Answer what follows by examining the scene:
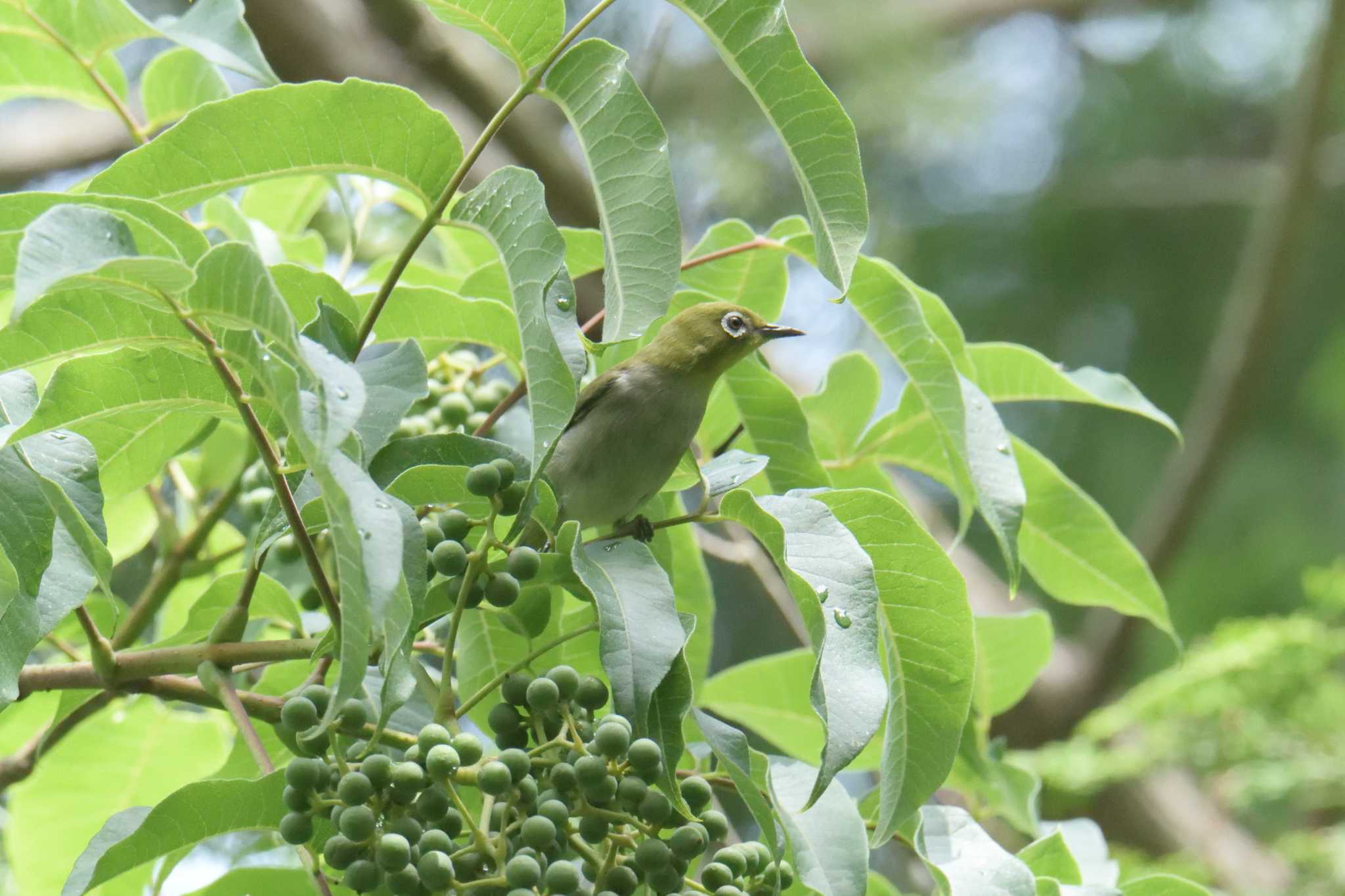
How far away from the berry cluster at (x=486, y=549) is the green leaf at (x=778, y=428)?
0.41 metres

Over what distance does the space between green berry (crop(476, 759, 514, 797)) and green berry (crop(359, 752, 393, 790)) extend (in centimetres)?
8

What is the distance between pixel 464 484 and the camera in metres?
1.18

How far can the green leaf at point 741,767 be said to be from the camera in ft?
3.72

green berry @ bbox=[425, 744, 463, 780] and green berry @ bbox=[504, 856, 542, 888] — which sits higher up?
green berry @ bbox=[425, 744, 463, 780]

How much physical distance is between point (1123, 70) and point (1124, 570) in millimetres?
7307

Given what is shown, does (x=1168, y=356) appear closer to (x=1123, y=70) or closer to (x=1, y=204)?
(x=1123, y=70)

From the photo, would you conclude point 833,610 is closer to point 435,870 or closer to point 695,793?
point 695,793

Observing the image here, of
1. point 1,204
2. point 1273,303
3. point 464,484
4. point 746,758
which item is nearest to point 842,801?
point 746,758

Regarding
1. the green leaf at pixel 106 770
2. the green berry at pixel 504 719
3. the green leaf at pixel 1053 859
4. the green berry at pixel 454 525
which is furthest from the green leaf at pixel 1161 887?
the green leaf at pixel 106 770

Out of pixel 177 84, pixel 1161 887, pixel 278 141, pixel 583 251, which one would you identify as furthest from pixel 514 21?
pixel 1161 887

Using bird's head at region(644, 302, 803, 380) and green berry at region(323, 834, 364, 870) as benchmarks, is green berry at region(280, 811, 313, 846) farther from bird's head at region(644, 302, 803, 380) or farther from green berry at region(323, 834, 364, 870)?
bird's head at region(644, 302, 803, 380)

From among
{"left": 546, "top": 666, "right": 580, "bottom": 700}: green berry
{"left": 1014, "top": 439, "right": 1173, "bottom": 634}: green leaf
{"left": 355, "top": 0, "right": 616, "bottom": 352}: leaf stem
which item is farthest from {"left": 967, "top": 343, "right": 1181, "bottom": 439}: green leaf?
{"left": 546, "top": 666, "right": 580, "bottom": 700}: green berry

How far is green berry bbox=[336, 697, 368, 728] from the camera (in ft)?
3.71

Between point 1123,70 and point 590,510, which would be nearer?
point 590,510
